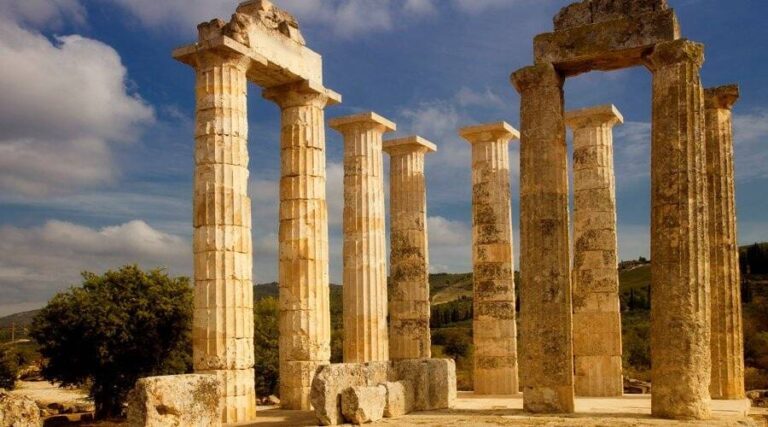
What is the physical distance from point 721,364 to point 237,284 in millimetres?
12780

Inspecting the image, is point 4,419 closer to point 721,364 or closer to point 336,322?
point 721,364

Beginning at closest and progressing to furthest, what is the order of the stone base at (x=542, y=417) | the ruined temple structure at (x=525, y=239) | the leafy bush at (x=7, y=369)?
the stone base at (x=542, y=417) < the ruined temple structure at (x=525, y=239) < the leafy bush at (x=7, y=369)

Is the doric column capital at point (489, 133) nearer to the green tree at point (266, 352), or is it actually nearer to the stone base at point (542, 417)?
the stone base at point (542, 417)

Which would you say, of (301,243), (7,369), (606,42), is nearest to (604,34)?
(606,42)

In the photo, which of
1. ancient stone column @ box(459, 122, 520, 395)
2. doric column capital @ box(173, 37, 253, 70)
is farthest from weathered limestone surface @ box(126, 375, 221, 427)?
ancient stone column @ box(459, 122, 520, 395)

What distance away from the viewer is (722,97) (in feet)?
79.2

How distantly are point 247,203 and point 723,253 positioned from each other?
1275 cm

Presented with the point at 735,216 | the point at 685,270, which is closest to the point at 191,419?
the point at 685,270

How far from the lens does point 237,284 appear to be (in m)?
20.8

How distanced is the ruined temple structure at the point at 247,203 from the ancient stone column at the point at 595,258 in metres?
8.35

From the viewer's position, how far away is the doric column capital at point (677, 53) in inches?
715

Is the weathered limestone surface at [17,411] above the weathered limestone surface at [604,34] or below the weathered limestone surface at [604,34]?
below

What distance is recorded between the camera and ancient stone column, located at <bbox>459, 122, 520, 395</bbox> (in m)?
29.2

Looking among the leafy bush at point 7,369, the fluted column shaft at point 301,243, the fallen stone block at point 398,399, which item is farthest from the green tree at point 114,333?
the fallen stone block at point 398,399
